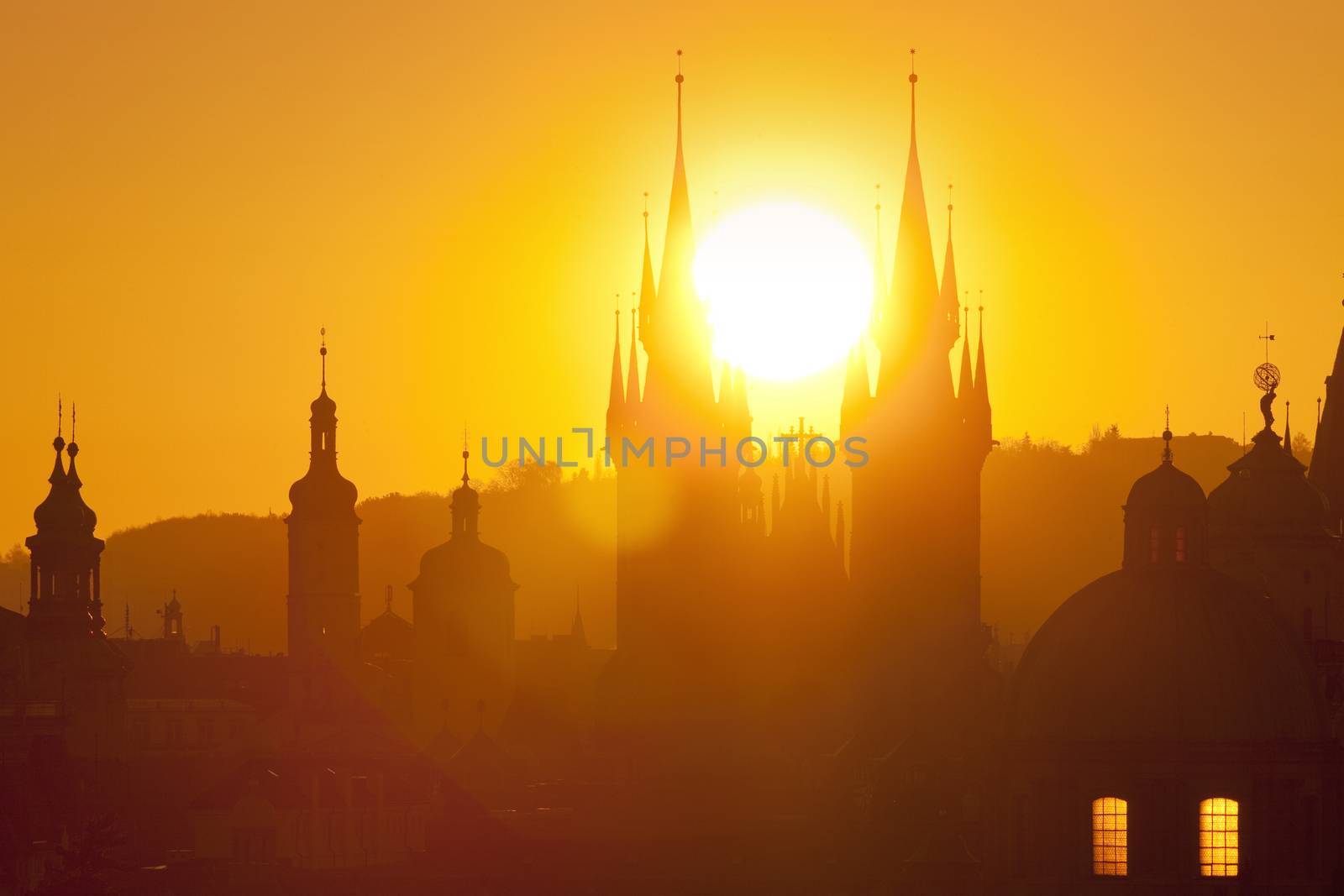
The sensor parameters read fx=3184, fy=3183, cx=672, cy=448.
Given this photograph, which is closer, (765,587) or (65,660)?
(765,587)

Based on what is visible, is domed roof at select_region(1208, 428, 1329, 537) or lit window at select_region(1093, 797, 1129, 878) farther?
domed roof at select_region(1208, 428, 1329, 537)

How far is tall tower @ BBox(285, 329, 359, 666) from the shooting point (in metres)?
159

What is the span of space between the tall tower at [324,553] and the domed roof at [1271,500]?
43.8 metres

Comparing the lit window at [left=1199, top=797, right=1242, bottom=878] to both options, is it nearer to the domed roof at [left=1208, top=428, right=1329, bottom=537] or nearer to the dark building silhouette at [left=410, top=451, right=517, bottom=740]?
the domed roof at [left=1208, top=428, right=1329, bottom=537]

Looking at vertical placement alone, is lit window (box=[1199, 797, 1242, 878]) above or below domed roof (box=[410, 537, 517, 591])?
below

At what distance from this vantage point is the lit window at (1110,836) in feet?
374

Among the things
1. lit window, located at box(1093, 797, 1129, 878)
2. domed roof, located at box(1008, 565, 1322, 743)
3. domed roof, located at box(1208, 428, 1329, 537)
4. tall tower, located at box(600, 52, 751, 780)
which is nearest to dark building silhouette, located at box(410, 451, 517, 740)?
tall tower, located at box(600, 52, 751, 780)

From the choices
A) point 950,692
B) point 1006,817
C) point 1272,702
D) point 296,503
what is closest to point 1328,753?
point 1272,702

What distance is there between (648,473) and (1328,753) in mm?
41615

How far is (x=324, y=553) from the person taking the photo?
160125mm

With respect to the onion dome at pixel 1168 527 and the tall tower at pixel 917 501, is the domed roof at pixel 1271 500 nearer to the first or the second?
the tall tower at pixel 917 501

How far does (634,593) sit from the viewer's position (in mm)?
147625

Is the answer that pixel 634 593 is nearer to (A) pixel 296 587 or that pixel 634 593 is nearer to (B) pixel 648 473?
(B) pixel 648 473

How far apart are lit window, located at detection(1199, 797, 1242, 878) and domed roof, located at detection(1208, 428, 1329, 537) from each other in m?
30.9
